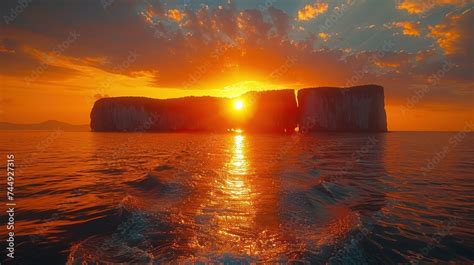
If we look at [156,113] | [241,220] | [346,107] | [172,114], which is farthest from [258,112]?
[241,220]

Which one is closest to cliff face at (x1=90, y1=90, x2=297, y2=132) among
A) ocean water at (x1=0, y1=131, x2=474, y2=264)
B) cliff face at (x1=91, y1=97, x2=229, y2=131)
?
cliff face at (x1=91, y1=97, x2=229, y2=131)

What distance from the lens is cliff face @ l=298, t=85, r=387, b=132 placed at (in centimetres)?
10000

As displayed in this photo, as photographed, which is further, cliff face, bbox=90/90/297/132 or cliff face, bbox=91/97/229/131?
cliff face, bbox=91/97/229/131

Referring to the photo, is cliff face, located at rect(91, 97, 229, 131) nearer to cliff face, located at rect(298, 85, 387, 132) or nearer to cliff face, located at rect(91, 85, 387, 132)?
cliff face, located at rect(91, 85, 387, 132)

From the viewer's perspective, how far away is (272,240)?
24.0ft

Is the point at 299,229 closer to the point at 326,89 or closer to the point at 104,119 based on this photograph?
the point at 326,89

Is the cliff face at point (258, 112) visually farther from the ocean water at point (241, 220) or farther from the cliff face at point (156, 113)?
the ocean water at point (241, 220)

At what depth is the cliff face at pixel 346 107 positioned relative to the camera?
100000mm

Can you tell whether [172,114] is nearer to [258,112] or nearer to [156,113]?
[156,113]

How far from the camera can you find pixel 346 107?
102 meters

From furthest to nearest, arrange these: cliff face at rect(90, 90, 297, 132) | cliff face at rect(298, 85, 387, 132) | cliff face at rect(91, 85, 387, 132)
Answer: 1. cliff face at rect(90, 90, 297, 132)
2. cliff face at rect(91, 85, 387, 132)
3. cliff face at rect(298, 85, 387, 132)

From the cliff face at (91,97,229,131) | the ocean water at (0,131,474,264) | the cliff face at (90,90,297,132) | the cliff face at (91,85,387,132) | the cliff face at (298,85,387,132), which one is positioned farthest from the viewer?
the cliff face at (91,97,229,131)

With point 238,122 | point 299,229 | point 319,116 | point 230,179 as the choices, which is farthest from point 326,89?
point 299,229

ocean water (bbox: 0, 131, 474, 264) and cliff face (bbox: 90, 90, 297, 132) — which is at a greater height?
cliff face (bbox: 90, 90, 297, 132)
